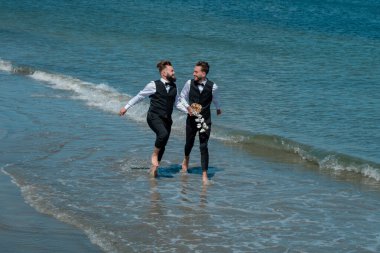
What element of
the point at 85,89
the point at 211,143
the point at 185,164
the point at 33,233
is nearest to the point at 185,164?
the point at 185,164

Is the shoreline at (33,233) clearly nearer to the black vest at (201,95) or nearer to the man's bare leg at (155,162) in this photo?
the man's bare leg at (155,162)

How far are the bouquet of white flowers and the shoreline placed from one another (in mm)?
2750

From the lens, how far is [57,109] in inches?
698

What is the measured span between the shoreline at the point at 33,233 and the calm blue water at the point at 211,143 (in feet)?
0.68

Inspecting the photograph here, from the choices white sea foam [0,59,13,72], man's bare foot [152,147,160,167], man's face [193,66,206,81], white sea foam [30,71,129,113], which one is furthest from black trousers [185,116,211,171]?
white sea foam [0,59,13,72]

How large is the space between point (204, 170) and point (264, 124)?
527 centimetres

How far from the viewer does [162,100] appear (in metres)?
12.0

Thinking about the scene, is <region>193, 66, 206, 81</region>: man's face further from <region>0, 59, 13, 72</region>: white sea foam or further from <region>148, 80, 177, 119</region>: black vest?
<region>0, 59, 13, 72</region>: white sea foam

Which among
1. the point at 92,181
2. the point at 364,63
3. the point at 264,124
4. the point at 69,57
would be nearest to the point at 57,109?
the point at 264,124

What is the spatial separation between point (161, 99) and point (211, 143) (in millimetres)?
3604

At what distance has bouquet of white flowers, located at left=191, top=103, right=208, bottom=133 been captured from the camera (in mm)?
11922

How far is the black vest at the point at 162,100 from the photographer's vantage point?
11.9 m

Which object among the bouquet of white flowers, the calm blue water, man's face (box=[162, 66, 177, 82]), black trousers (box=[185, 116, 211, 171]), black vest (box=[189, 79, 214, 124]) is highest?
man's face (box=[162, 66, 177, 82])

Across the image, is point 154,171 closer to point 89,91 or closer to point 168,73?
point 168,73
